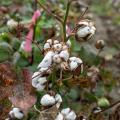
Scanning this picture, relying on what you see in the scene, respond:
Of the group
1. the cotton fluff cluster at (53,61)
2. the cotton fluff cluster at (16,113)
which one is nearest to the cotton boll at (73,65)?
the cotton fluff cluster at (53,61)

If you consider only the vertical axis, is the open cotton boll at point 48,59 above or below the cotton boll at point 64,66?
above

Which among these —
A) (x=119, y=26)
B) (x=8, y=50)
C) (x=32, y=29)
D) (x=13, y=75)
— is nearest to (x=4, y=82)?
(x=13, y=75)

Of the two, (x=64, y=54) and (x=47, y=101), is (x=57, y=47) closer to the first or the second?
(x=64, y=54)

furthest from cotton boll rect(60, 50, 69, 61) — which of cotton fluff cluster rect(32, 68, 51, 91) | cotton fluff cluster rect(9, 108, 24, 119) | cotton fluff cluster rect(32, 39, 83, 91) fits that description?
cotton fluff cluster rect(9, 108, 24, 119)

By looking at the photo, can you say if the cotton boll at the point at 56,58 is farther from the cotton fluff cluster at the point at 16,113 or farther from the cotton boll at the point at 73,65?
the cotton fluff cluster at the point at 16,113

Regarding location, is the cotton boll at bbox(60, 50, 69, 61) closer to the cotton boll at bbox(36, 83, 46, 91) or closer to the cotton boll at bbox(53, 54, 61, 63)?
the cotton boll at bbox(53, 54, 61, 63)

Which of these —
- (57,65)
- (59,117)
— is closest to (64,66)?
(57,65)

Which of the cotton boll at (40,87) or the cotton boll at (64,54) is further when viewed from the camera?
the cotton boll at (40,87)
